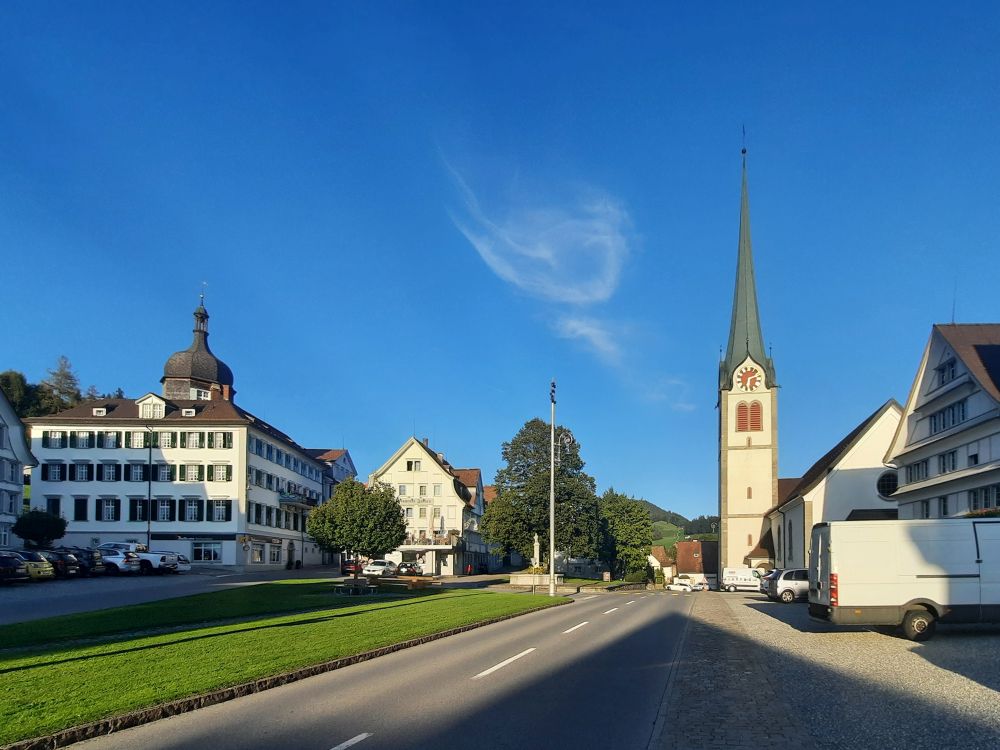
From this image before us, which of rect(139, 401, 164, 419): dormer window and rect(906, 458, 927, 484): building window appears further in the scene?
rect(139, 401, 164, 419): dormer window

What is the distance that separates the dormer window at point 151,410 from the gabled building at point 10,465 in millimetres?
8311

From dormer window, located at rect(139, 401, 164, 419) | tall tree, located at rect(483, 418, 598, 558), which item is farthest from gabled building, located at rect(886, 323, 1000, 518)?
dormer window, located at rect(139, 401, 164, 419)

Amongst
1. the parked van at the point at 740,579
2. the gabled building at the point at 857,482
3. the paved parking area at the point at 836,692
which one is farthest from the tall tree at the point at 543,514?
the paved parking area at the point at 836,692

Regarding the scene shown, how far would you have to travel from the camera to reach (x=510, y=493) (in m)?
67.5

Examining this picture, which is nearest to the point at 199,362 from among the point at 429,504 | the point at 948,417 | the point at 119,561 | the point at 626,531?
the point at 429,504

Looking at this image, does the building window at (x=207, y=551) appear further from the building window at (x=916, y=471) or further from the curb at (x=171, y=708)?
the curb at (x=171, y=708)

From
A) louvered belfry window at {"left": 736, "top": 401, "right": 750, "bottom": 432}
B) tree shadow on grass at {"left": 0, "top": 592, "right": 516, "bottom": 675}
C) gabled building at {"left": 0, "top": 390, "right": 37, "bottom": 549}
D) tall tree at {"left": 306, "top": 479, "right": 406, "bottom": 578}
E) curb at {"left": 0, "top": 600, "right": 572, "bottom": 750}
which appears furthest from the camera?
louvered belfry window at {"left": 736, "top": 401, "right": 750, "bottom": 432}

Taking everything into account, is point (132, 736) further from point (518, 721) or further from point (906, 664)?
point (906, 664)

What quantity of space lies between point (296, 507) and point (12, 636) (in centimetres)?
6195

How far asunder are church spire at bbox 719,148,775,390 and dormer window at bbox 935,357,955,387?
112 ft

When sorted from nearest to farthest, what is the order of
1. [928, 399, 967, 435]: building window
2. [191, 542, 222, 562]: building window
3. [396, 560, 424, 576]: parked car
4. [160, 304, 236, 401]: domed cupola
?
[928, 399, 967, 435]: building window, [191, 542, 222, 562]: building window, [396, 560, 424, 576]: parked car, [160, 304, 236, 401]: domed cupola

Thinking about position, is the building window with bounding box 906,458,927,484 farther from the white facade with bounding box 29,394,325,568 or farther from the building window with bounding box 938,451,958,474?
the white facade with bounding box 29,394,325,568

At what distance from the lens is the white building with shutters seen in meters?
61.8

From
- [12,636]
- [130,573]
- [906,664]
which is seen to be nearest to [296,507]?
[130,573]
